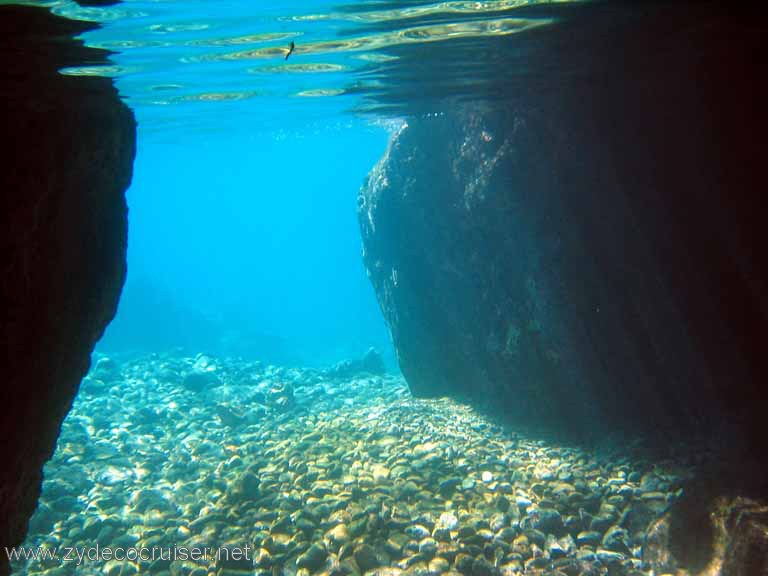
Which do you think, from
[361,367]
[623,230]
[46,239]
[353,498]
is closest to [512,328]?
[623,230]

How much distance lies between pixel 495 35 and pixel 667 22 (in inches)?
113

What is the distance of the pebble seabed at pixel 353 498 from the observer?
6383 mm

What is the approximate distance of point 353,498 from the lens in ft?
26.6

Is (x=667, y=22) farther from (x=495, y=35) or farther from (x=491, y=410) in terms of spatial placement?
(x=491, y=410)

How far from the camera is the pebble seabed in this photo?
638cm

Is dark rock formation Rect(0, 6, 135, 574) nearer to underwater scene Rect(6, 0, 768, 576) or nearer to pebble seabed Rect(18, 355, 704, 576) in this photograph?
underwater scene Rect(6, 0, 768, 576)

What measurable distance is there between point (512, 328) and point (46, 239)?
9.50 metres

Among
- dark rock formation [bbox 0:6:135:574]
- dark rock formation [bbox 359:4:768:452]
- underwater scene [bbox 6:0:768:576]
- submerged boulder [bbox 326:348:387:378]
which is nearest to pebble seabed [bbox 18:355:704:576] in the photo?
underwater scene [bbox 6:0:768:576]

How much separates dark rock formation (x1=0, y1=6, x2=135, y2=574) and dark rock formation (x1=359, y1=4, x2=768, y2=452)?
22.3ft

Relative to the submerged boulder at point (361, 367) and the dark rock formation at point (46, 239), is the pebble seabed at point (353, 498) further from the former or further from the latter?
the submerged boulder at point (361, 367)

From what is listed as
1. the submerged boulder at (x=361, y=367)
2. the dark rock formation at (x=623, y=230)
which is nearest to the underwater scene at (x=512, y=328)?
the dark rock formation at (x=623, y=230)

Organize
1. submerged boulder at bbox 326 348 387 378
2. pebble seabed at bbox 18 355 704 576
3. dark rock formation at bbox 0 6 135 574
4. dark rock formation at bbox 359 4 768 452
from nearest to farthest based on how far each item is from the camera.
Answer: dark rock formation at bbox 0 6 135 574
pebble seabed at bbox 18 355 704 576
dark rock formation at bbox 359 4 768 452
submerged boulder at bbox 326 348 387 378

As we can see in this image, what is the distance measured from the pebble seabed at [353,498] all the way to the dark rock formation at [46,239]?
3.58 meters

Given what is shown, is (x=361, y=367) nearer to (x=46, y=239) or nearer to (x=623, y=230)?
(x=623, y=230)
